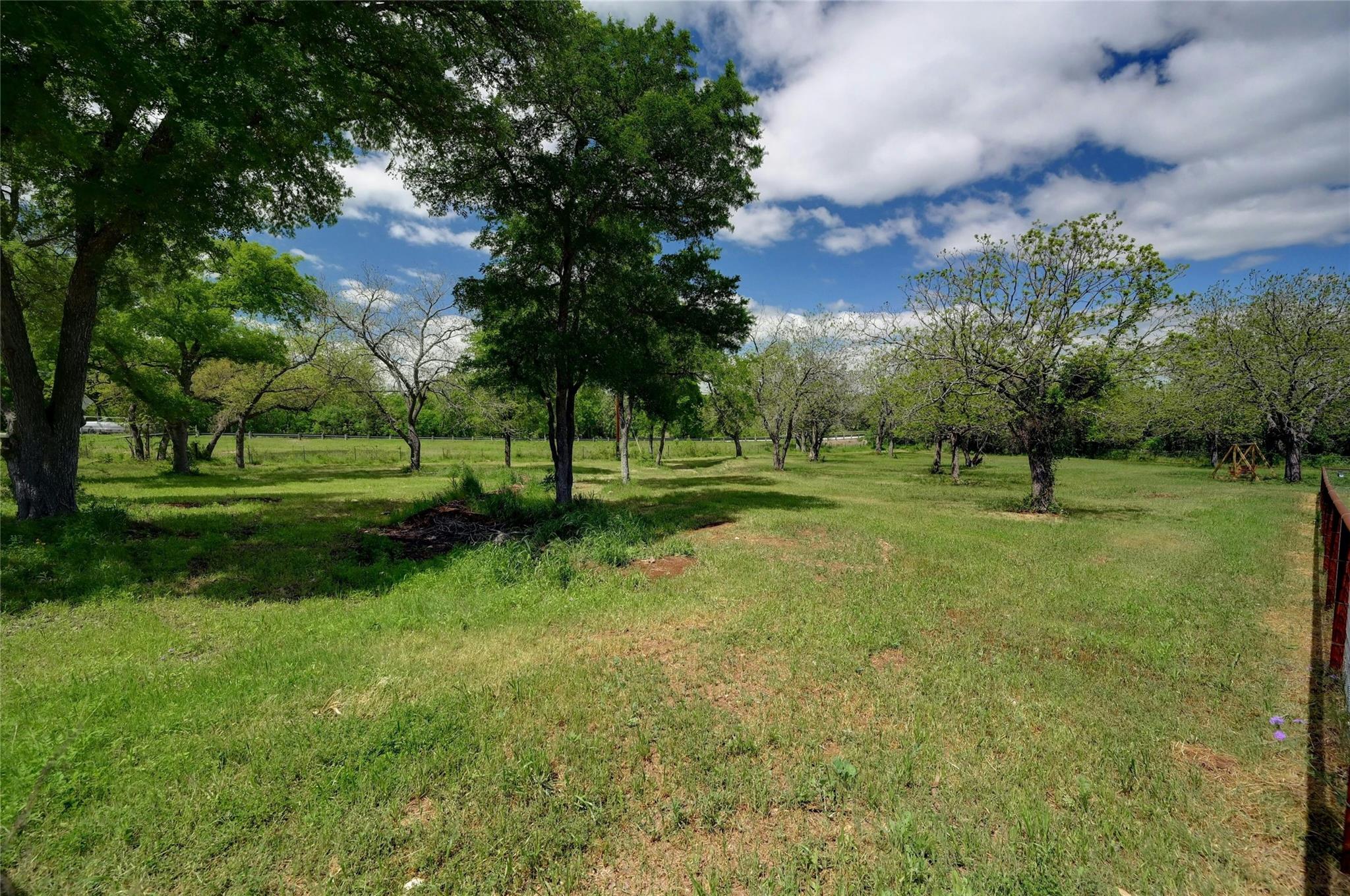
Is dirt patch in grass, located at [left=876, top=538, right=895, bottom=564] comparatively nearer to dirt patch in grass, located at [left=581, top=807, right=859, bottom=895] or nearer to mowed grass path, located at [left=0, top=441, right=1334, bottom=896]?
mowed grass path, located at [left=0, top=441, right=1334, bottom=896]

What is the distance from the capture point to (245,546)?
8.98 m

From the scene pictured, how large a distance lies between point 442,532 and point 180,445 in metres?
20.0

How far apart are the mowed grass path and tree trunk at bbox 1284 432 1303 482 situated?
82.4ft

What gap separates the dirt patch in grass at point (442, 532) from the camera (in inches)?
384

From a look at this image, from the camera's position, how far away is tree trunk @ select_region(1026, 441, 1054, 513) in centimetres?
1538

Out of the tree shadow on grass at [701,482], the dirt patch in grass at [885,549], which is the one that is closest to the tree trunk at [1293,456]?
the tree shadow on grass at [701,482]

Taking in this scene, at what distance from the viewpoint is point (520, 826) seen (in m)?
2.99

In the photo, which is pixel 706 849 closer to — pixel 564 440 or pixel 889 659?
pixel 889 659

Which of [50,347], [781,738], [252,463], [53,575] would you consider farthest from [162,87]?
[252,463]

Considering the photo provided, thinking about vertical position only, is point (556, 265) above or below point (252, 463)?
above

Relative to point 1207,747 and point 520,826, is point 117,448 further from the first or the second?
point 1207,747

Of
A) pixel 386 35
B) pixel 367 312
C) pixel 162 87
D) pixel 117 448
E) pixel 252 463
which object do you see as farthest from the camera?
pixel 117 448

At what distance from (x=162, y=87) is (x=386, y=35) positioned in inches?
128

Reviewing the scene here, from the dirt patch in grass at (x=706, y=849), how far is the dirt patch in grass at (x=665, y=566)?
488cm
